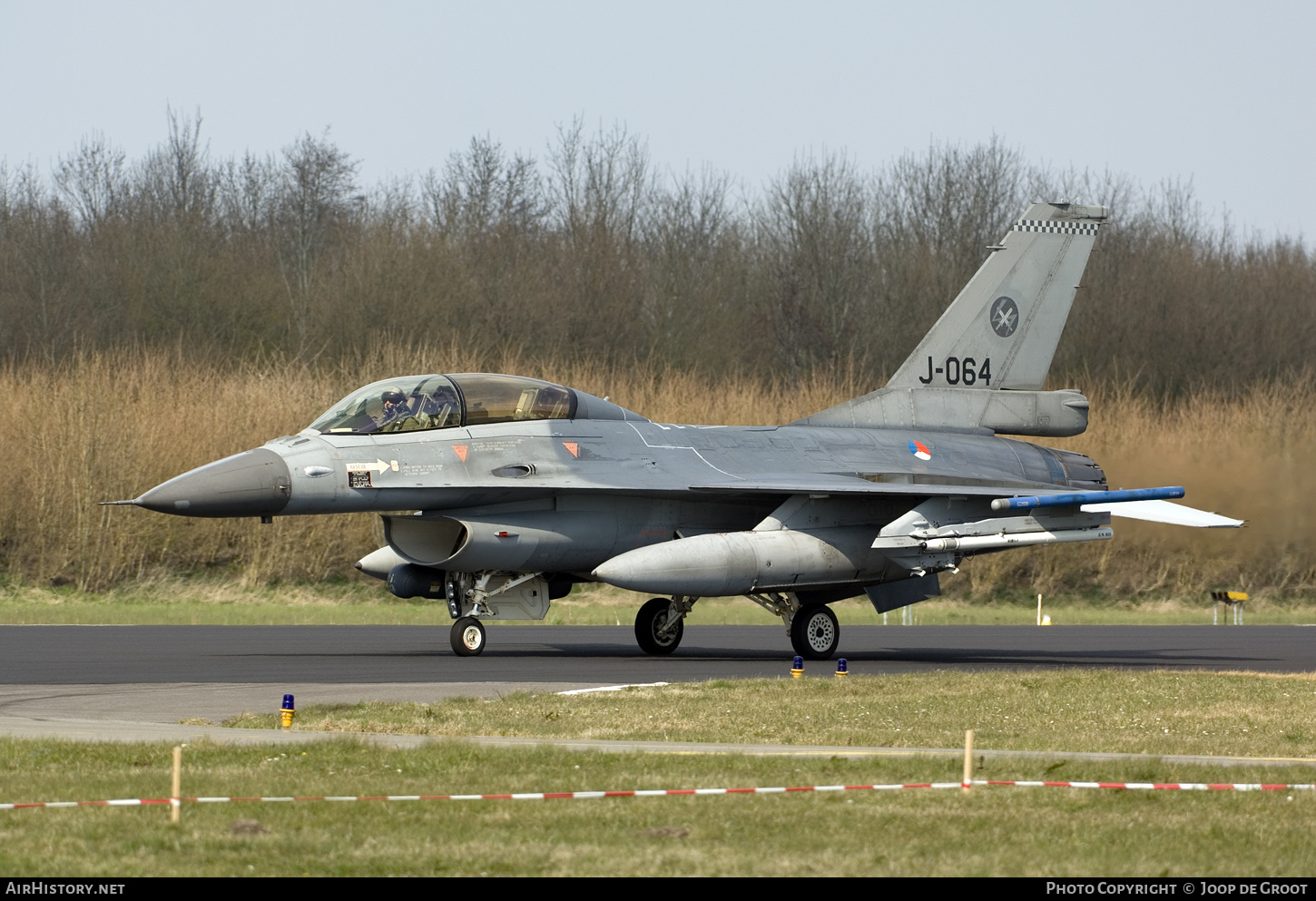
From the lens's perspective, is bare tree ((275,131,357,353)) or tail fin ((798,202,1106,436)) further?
bare tree ((275,131,357,353))

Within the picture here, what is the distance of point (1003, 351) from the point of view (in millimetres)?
22281

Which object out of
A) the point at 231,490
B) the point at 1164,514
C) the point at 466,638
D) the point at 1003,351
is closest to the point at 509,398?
the point at 466,638

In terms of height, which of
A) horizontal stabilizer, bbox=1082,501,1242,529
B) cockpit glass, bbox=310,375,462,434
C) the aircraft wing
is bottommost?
horizontal stabilizer, bbox=1082,501,1242,529

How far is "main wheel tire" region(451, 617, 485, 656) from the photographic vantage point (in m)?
18.5

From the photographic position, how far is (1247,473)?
2906 cm

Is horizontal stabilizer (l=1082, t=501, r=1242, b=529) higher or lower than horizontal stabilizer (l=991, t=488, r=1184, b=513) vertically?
lower

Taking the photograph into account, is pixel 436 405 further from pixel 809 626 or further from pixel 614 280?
pixel 614 280

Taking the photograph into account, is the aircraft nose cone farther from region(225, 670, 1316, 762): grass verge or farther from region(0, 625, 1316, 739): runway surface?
region(225, 670, 1316, 762): grass verge

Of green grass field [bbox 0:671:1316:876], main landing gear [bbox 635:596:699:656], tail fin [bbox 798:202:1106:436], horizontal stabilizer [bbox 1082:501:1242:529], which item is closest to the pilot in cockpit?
main landing gear [bbox 635:596:699:656]

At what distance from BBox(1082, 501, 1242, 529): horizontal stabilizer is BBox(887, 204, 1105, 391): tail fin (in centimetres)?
331

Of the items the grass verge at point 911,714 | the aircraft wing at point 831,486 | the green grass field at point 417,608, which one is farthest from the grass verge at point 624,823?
the green grass field at point 417,608

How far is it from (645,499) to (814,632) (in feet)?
8.88

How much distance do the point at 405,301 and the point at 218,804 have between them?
1538 inches
